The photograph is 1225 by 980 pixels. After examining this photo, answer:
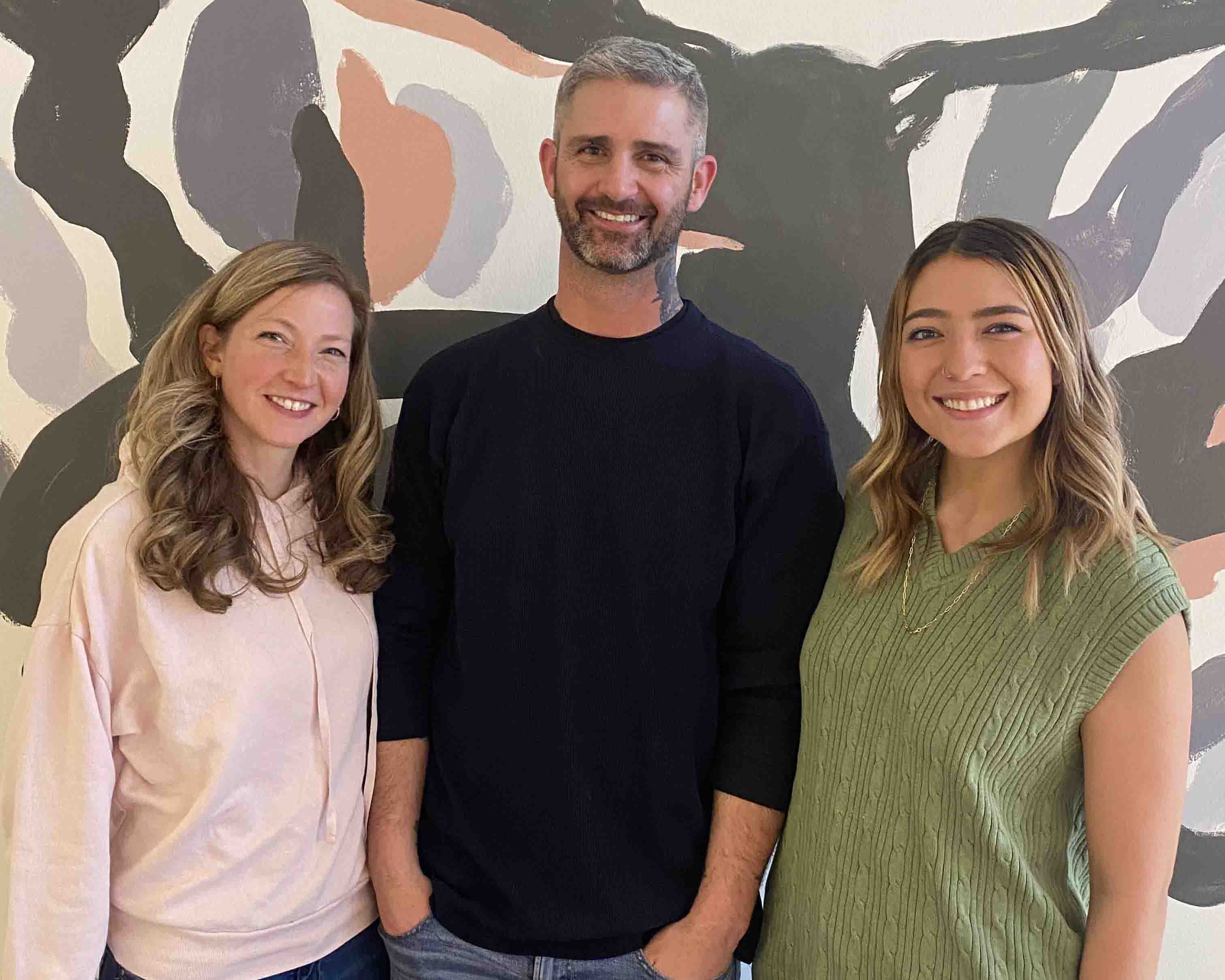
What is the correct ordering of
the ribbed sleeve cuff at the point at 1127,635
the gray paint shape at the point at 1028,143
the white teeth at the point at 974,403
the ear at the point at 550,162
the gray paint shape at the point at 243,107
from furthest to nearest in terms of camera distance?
the gray paint shape at the point at 1028,143 → the gray paint shape at the point at 243,107 → the ear at the point at 550,162 → the white teeth at the point at 974,403 → the ribbed sleeve cuff at the point at 1127,635

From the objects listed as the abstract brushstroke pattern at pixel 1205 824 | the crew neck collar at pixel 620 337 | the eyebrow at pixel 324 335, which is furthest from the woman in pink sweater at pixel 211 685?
the abstract brushstroke pattern at pixel 1205 824

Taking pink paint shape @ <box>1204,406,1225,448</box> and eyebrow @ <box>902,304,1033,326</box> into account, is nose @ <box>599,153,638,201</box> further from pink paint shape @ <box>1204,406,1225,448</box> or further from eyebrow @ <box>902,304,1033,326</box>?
pink paint shape @ <box>1204,406,1225,448</box>

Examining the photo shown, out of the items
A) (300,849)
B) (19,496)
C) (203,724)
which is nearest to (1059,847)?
(300,849)

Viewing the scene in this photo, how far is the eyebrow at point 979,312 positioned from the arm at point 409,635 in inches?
30.5

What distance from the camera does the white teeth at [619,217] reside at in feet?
4.76

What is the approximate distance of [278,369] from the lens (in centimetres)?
142

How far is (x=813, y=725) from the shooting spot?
1405 millimetres

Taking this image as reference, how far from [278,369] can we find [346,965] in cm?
94

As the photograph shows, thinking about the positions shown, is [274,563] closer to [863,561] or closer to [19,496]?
[19,496]

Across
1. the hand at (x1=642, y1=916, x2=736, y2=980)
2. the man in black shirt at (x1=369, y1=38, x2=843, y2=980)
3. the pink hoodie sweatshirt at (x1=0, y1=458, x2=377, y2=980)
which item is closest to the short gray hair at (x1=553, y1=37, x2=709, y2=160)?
the man in black shirt at (x1=369, y1=38, x2=843, y2=980)

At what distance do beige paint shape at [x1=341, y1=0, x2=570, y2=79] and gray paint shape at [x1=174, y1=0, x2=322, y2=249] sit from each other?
0.13 metres

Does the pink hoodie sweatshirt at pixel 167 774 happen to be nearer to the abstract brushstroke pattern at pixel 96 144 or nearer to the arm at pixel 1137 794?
the abstract brushstroke pattern at pixel 96 144

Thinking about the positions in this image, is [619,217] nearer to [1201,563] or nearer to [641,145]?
[641,145]

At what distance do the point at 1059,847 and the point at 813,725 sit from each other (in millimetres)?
356
